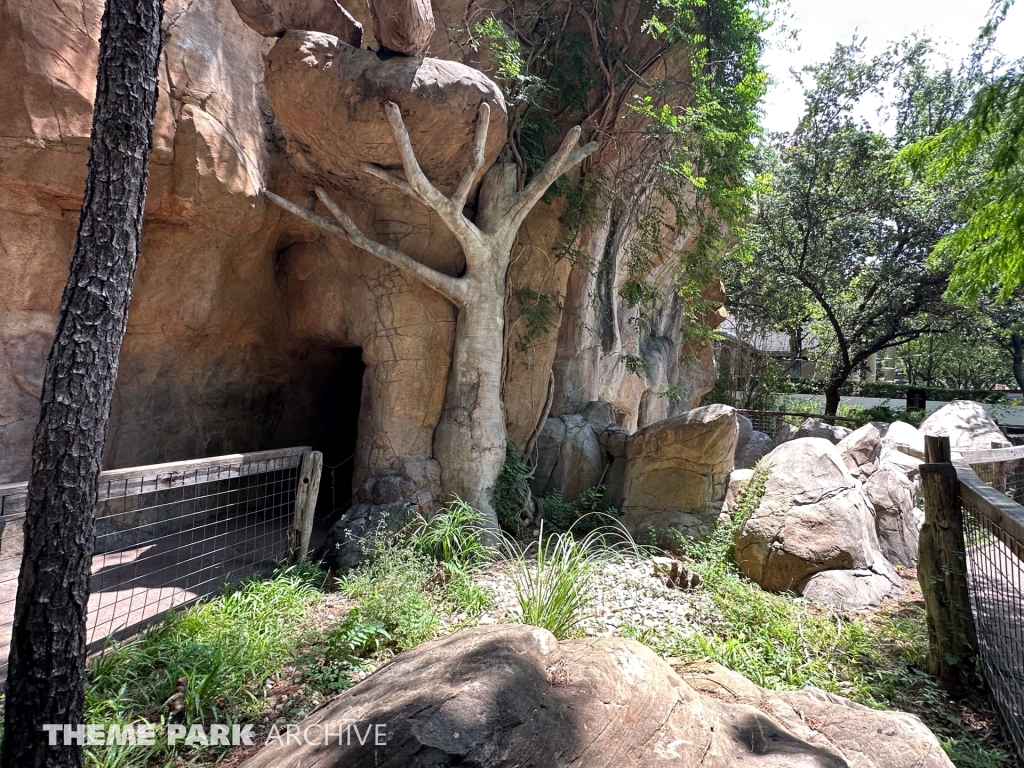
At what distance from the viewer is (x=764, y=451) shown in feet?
35.2

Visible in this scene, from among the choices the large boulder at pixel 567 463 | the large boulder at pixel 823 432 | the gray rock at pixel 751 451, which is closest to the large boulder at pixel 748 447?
the gray rock at pixel 751 451

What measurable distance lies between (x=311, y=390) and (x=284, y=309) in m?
1.52

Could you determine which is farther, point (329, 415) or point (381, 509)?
point (329, 415)

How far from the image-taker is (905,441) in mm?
8523

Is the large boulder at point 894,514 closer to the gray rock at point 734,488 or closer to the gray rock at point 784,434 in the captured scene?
the gray rock at point 734,488

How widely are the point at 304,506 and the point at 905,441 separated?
27.5 feet

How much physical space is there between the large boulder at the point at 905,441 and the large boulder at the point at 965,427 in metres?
0.39

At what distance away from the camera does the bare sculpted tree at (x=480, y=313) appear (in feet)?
19.4

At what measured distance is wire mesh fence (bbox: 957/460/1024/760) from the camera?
9.00 ft

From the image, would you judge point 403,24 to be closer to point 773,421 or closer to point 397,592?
point 397,592

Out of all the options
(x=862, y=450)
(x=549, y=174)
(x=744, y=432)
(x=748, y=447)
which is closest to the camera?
(x=549, y=174)

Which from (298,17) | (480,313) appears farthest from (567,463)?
(298,17)

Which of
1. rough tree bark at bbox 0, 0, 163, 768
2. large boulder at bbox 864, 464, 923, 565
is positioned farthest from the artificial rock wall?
large boulder at bbox 864, 464, 923, 565

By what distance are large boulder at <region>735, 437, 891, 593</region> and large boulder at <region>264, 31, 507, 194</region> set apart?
4474 millimetres
